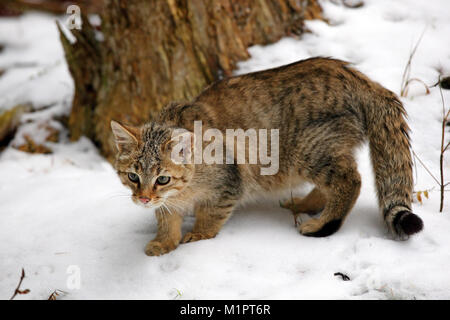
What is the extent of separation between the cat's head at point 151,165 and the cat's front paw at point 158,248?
291 mm

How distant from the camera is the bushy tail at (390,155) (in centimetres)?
288

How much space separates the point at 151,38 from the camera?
→ 4.28 m

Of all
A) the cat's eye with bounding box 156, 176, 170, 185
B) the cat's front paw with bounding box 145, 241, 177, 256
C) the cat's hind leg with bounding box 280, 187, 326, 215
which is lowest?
the cat's hind leg with bounding box 280, 187, 326, 215

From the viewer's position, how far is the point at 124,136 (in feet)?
9.90

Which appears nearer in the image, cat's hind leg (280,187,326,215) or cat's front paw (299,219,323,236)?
cat's front paw (299,219,323,236)

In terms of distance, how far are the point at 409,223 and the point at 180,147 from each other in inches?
59.6

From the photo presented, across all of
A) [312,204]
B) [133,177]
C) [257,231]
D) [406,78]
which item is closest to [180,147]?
[133,177]

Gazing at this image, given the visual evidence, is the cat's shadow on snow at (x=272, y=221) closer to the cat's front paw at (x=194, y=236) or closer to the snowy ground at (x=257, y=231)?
the snowy ground at (x=257, y=231)

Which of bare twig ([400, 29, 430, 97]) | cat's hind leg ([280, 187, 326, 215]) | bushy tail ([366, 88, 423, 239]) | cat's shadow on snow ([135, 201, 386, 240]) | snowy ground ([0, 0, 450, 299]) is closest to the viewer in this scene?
snowy ground ([0, 0, 450, 299])

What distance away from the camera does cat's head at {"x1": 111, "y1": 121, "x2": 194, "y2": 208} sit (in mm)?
2918

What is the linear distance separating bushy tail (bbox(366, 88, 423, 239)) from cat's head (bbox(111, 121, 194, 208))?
4.22 ft

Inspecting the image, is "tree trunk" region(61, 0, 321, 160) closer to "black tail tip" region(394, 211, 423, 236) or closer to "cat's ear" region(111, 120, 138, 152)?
"cat's ear" region(111, 120, 138, 152)

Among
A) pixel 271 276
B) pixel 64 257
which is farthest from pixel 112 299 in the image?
pixel 271 276

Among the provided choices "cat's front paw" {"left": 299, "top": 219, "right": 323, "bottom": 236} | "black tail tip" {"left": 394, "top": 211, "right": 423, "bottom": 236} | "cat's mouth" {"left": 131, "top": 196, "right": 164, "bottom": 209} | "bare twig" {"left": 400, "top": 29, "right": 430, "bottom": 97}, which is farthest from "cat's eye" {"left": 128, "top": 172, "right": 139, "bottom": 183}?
"bare twig" {"left": 400, "top": 29, "right": 430, "bottom": 97}
